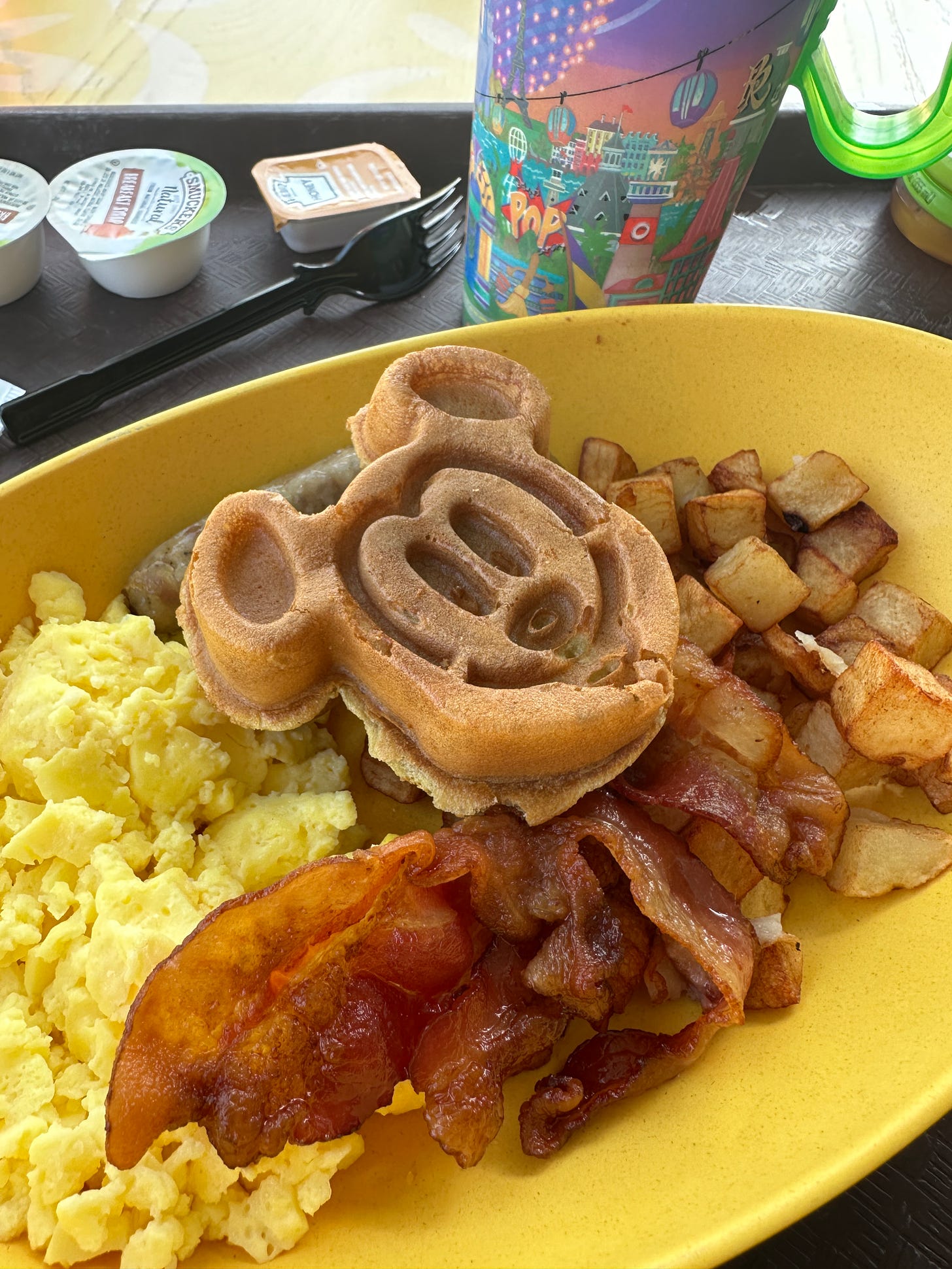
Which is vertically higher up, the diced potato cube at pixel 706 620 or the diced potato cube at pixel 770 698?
the diced potato cube at pixel 706 620

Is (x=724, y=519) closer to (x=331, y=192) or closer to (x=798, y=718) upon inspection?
(x=798, y=718)

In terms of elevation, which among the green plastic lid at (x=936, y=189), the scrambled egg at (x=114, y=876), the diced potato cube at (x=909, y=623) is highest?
the green plastic lid at (x=936, y=189)

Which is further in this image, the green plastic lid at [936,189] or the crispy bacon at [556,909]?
the green plastic lid at [936,189]

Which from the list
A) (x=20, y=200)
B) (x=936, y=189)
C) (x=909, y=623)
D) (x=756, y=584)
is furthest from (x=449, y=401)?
(x=936, y=189)

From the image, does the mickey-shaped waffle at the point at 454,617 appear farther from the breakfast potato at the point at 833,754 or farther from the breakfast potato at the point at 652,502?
the breakfast potato at the point at 833,754

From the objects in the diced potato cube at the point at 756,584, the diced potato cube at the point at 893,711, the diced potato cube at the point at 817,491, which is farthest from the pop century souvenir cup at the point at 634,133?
the diced potato cube at the point at 893,711

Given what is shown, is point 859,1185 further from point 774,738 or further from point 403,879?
point 403,879

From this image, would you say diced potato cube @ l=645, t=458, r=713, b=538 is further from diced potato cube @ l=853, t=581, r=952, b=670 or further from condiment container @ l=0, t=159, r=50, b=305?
condiment container @ l=0, t=159, r=50, b=305
